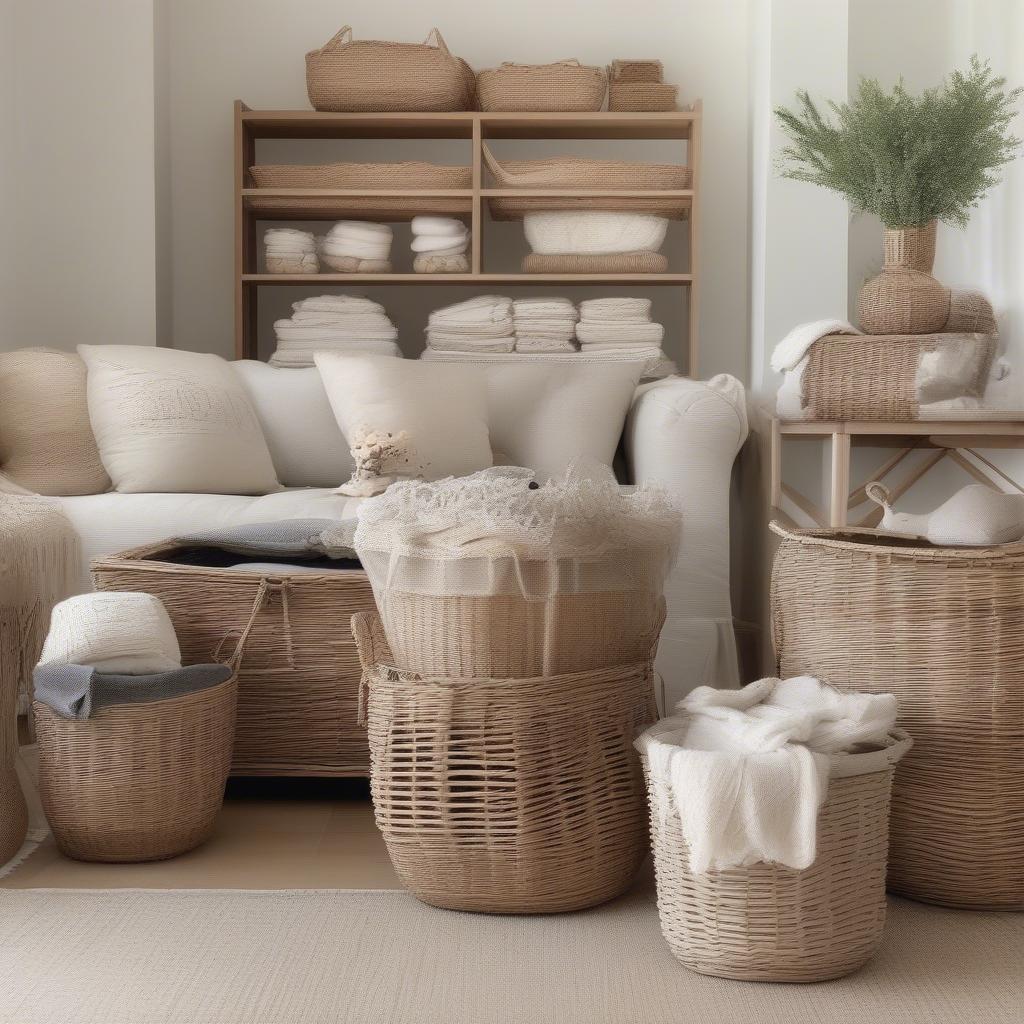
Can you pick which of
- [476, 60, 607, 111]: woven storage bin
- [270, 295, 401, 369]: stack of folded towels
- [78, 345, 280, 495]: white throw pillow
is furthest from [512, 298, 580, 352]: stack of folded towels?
[78, 345, 280, 495]: white throw pillow

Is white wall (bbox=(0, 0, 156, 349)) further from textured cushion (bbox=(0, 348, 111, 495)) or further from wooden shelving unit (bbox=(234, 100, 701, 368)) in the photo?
textured cushion (bbox=(0, 348, 111, 495))

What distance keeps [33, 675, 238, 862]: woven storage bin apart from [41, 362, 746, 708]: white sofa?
1.93 feet

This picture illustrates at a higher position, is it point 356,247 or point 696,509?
A: point 356,247

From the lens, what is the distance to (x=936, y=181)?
2557 mm

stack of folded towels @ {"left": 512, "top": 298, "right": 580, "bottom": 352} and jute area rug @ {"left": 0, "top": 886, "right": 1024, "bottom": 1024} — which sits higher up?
stack of folded towels @ {"left": 512, "top": 298, "right": 580, "bottom": 352}

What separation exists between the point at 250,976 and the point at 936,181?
204cm

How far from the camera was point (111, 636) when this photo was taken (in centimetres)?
185

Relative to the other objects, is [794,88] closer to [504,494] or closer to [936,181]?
[936,181]

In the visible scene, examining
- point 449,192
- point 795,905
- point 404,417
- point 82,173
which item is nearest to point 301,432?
point 404,417

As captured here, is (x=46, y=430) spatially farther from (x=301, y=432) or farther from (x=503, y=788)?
(x=503, y=788)

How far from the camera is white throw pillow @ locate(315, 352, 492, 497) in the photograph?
2.68 metres

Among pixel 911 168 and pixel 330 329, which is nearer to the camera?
pixel 911 168

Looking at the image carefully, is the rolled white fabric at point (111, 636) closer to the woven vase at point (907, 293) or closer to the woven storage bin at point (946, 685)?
the woven storage bin at point (946, 685)

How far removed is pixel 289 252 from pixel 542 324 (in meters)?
0.76
